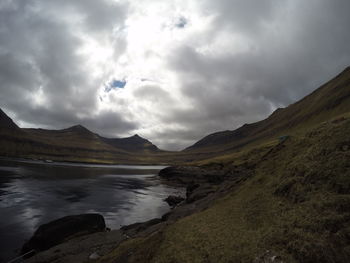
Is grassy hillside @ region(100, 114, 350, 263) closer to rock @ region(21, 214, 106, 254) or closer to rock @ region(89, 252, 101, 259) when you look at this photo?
rock @ region(89, 252, 101, 259)

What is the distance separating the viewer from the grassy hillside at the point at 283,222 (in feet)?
31.8

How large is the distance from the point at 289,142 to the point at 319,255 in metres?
17.1

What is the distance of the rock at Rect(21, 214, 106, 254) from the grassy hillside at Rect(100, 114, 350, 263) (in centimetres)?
1206

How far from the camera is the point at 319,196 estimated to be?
1270 centimetres

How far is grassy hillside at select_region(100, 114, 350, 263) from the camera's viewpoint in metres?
9.70

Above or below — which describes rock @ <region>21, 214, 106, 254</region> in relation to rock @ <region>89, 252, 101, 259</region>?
below

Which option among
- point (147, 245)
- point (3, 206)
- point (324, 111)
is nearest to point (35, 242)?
point (147, 245)

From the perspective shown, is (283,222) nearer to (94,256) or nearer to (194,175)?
(94,256)

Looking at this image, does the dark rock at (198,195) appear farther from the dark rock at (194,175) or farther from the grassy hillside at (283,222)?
the dark rock at (194,175)

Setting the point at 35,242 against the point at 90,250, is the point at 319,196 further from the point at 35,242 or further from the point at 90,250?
the point at 35,242

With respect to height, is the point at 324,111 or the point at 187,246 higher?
the point at 324,111

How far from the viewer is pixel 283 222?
38.5 ft

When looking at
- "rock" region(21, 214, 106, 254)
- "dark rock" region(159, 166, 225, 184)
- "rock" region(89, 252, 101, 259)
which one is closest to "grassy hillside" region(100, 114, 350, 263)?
"rock" region(89, 252, 101, 259)

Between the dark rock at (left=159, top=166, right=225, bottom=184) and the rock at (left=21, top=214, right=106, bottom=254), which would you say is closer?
the rock at (left=21, top=214, right=106, bottom=254)
